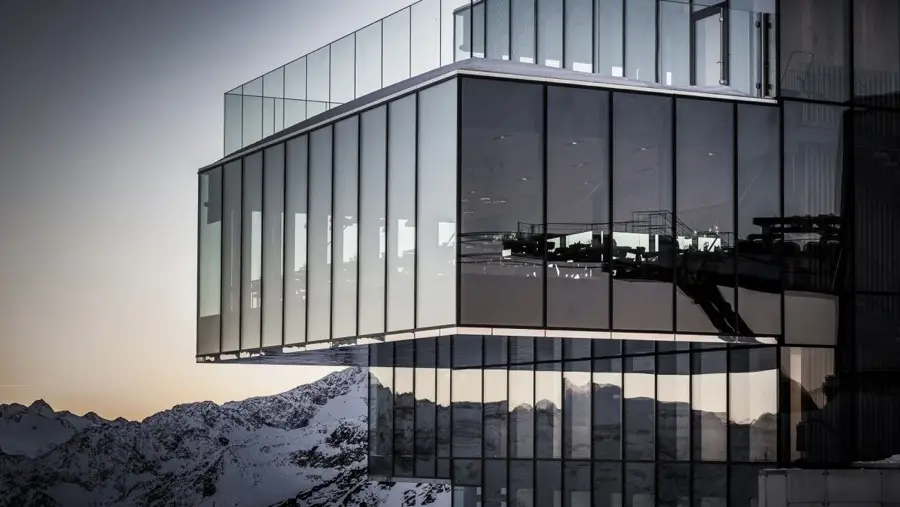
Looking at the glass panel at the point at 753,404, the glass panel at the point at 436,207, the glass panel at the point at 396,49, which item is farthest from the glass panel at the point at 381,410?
the glass panel at the point at 753,404

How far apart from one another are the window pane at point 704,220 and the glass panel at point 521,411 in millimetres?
9784

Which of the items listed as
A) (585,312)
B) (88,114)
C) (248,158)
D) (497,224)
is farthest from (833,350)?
(88,114)

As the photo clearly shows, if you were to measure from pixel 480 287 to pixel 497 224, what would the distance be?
136 centimetres

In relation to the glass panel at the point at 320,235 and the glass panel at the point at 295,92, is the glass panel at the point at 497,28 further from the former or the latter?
the glass panel at the point at 320,235

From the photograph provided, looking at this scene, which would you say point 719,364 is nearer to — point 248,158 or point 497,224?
point 497,224

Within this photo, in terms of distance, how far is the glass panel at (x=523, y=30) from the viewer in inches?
1670

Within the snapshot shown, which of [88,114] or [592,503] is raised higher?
[88,114]

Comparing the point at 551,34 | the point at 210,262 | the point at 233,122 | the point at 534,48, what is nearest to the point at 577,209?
the point at 551,34

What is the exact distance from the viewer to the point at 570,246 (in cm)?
3306

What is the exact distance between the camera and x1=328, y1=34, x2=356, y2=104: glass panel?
1644 inches

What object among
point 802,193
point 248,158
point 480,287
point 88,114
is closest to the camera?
point 480,287

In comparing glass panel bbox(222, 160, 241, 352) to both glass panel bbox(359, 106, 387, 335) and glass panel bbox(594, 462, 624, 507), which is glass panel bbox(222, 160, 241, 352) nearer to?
glass panel bbox(359, 106, 387, 335)

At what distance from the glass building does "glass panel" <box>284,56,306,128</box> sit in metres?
1.75

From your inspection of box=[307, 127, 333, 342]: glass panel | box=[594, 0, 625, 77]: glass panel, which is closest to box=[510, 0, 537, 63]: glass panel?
box=[594, 0, 625, 77]: glass panel
